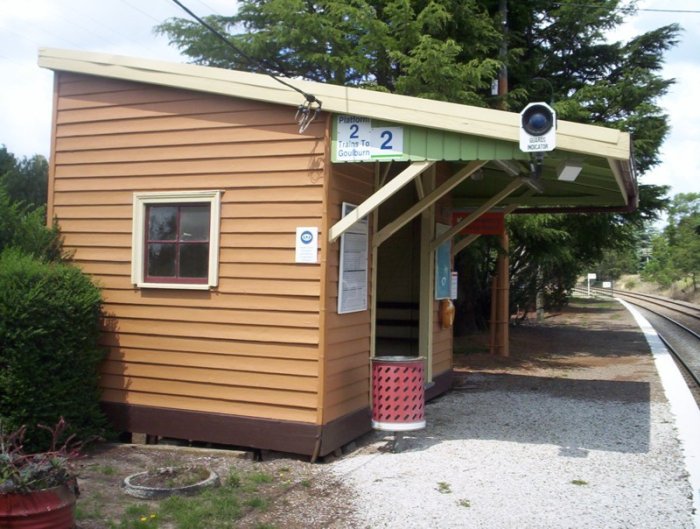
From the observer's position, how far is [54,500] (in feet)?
14.0

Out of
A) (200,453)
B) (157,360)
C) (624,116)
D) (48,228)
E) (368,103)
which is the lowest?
(200,453)

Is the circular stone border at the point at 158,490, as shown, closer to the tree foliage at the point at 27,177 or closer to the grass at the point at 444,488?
the grass at the point at 444,488

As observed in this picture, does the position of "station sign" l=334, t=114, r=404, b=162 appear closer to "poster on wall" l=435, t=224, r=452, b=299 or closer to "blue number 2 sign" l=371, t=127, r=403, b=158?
"blue number 2 sign" l=371, t=127, r=403, b=158

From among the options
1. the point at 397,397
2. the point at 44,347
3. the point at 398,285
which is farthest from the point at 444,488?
the point at 398,285

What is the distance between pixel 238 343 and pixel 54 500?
269cm

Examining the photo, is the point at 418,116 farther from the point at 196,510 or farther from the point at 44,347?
the point at 44,347

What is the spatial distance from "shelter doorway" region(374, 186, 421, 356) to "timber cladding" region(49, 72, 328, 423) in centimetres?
285

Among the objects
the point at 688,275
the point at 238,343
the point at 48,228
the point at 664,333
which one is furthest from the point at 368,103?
the point at 688,275

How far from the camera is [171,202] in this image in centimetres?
714

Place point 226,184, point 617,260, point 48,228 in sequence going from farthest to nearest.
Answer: point 617,260 → point 48,228 → point 226,184

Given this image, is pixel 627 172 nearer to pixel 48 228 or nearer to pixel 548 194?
pixel 548 194

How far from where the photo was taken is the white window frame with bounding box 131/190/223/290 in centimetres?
688

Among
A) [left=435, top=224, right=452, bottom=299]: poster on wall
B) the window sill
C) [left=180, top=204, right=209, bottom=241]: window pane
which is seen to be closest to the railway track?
[left=435, top=224, right=452, bottom=299]: poster on wall

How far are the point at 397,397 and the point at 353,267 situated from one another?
4.41 ft
